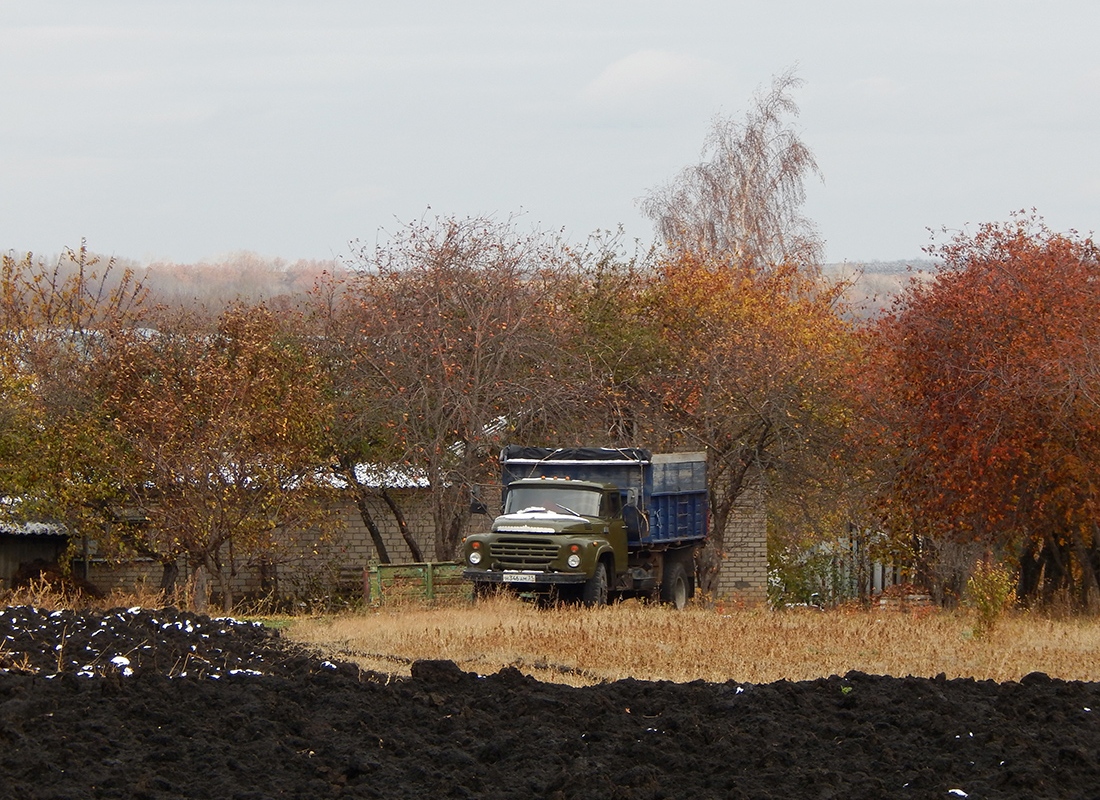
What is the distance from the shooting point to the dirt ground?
22.9ft

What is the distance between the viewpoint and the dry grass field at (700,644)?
487 inches

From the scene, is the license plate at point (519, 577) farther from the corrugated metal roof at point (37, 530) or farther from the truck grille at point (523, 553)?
the corrugated metal roof at point (37, 530)

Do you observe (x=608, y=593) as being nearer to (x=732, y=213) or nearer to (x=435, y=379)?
(x=435, y=379)

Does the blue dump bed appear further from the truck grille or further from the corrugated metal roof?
the corrugated metal roof

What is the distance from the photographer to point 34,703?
799 centimetres

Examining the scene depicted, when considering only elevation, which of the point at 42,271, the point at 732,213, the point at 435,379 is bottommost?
the point at 435,379

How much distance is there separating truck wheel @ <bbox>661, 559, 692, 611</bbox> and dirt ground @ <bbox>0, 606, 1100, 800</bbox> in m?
13.7

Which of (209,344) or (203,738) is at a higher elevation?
(209,344)

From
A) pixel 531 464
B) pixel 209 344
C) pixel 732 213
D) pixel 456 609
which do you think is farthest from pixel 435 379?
pixel 732 213

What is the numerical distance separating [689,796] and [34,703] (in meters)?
3.75

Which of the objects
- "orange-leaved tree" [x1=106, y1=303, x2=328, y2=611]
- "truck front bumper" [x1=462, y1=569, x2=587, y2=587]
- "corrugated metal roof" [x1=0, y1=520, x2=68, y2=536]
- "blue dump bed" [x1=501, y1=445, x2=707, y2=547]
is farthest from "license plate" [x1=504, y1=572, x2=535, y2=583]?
"corrugated metal roof" [x1=0, y1=520, x2=68, y2=536]

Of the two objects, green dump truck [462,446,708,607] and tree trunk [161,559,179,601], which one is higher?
green dump truck [462,446,708,607]

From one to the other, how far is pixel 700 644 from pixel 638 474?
8800 mm

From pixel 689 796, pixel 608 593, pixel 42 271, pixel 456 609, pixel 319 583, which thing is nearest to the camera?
pixel 689 796
